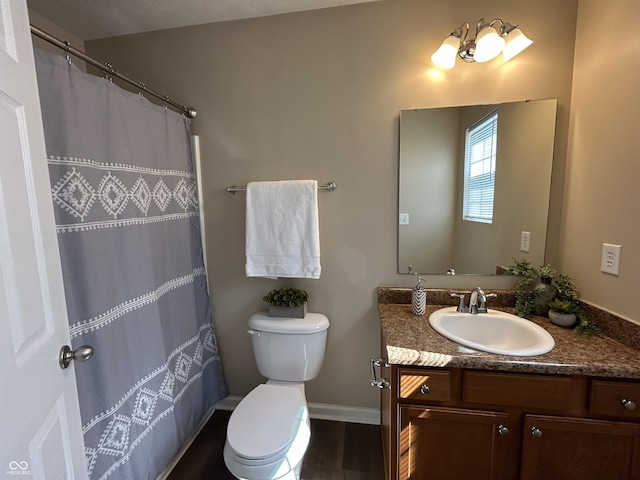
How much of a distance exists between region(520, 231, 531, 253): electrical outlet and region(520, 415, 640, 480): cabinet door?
753mm

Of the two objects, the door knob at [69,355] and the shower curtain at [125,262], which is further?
the shower curtain at [125,262]

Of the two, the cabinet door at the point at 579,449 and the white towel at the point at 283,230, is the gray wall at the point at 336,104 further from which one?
the cabinet door at the point at 579,449

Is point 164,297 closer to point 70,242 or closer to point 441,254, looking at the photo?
point 70,242

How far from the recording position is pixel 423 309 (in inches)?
55.4

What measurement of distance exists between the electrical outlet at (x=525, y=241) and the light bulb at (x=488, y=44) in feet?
2.80

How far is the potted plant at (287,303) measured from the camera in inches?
61.9

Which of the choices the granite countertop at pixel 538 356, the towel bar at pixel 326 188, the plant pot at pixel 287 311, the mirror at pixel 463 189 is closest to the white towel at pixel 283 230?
the towel bar at pixel 326 188

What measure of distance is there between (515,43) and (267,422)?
1.97 meters

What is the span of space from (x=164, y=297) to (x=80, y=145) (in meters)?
0.72

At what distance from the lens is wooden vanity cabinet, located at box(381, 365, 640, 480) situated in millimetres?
979

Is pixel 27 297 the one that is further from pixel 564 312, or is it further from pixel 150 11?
pixel 564 312

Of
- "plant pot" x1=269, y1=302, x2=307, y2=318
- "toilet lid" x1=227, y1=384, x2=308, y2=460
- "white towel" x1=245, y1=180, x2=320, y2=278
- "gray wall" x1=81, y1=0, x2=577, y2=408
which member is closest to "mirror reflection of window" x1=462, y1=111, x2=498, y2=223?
"gray wall" x1=81, y1=0, x2=577, y2=408

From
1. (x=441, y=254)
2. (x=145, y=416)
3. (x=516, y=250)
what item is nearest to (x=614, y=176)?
(x=516, y=250)

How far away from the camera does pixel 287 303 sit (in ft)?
5.16
